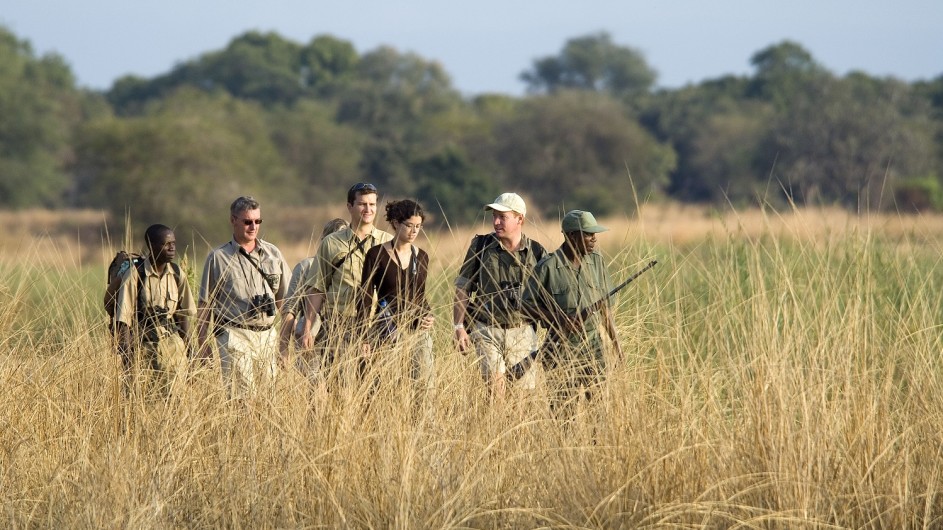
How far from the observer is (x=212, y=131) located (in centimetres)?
3541

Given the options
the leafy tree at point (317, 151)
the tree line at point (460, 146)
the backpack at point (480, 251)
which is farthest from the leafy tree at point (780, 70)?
the backpack at point (480, 251)

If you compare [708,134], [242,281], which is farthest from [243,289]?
[708,134]

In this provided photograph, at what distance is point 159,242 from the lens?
Result: 5.91m

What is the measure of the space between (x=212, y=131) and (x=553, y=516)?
3201 cm

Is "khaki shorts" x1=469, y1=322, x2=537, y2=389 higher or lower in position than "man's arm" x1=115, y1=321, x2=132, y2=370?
lower

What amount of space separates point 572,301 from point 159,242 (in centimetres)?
177

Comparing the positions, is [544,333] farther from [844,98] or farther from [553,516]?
[844,98]

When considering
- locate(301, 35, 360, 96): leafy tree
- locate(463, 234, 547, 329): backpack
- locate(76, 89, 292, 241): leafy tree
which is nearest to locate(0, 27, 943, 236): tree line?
locate(76, 89, 292, 241): leafy tree

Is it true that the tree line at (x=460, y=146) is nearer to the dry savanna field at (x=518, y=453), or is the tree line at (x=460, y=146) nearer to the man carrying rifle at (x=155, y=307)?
the man carrying rifle at (x=155, y=307)

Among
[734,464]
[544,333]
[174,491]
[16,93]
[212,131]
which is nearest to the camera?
[734,464]

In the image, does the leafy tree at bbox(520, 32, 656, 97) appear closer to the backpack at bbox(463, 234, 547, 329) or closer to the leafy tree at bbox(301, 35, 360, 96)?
the leafy tree at bbox(301, 35, 360, 96)

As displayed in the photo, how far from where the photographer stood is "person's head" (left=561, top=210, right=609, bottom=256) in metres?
5.53

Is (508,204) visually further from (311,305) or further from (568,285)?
(311,305)

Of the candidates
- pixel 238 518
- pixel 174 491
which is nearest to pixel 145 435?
pixel 174 491
